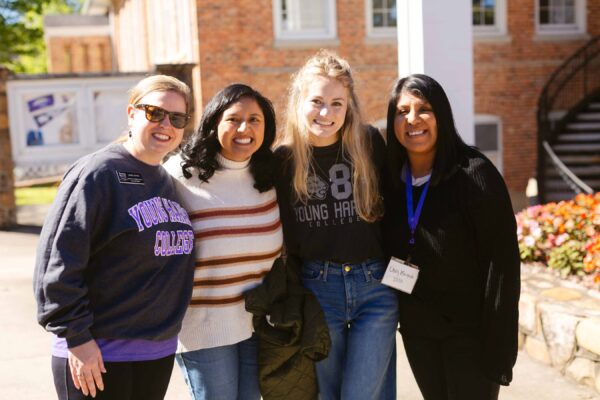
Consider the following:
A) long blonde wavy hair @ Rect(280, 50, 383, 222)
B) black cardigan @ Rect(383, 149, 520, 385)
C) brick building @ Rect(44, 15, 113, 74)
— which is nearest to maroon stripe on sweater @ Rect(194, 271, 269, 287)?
long blonde wavy hair @ Rect(280, 50, 383, 222)

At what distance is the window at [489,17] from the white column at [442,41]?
926 centimetres

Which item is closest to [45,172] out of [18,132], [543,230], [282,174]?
[18,132]

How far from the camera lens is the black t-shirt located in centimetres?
317

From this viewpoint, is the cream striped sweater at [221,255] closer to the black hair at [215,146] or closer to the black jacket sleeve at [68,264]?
the black hair at [215,146]

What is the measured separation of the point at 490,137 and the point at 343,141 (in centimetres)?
1261

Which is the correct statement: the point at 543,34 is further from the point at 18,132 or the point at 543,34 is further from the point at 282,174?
the point at 282,174

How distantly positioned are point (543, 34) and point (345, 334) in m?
13.6

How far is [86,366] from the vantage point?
8.02ft

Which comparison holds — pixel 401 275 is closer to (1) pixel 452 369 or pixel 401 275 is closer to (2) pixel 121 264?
(1) pixel 452 369

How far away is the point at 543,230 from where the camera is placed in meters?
6.38

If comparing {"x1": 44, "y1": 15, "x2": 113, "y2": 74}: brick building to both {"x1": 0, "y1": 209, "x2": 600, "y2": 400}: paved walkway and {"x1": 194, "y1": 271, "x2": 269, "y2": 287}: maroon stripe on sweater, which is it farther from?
{"x1": 194, "y1": 271, "x2": 269, "y2": 287}: maroon stripe on sweater

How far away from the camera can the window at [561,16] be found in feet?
50.4

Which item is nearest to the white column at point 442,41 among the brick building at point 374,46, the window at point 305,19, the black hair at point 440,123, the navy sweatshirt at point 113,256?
the black hair at point 440,123

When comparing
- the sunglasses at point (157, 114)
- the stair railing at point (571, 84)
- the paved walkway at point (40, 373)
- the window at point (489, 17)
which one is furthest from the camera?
the window at point (489, 17)
